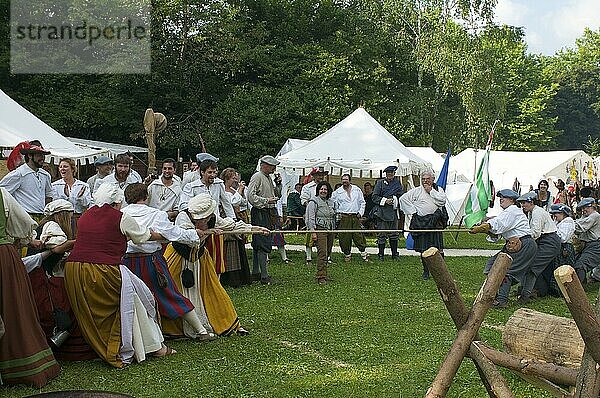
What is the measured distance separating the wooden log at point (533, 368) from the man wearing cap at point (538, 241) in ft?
18.3

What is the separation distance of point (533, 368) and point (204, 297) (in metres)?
3.88

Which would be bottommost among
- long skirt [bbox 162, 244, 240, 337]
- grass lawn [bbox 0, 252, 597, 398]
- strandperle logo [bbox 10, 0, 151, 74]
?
grass lawn [bbox 0, 252, 597, 398]

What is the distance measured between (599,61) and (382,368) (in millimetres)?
61246

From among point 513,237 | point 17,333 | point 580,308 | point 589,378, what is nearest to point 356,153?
point 513,237

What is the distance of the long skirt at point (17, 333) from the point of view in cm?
545

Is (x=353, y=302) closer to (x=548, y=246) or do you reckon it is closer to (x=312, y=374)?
(x=548, y=246)

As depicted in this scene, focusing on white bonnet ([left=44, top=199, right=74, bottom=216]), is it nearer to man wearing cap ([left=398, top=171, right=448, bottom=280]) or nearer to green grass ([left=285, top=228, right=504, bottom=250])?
man wearing cap ([left=398, top=171, right=448, bottom=280])

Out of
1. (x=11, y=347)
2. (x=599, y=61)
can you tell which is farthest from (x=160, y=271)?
(x=599, y=61)

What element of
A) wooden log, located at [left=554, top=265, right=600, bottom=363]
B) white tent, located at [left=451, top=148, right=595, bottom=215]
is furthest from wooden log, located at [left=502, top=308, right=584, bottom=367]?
white tent, located at [left=451, top=148, right=595, bottom=215]

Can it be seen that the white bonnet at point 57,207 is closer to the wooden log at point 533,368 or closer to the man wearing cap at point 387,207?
the wooden log at point 533,368

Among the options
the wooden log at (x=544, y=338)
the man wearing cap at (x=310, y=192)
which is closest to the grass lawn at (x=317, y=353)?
the wooden log at (x=544, y=338)

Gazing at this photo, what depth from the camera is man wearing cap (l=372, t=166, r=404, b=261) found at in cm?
1386

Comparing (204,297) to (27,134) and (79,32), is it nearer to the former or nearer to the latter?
(27,134)

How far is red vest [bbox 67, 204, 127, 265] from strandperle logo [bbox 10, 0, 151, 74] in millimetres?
22647
